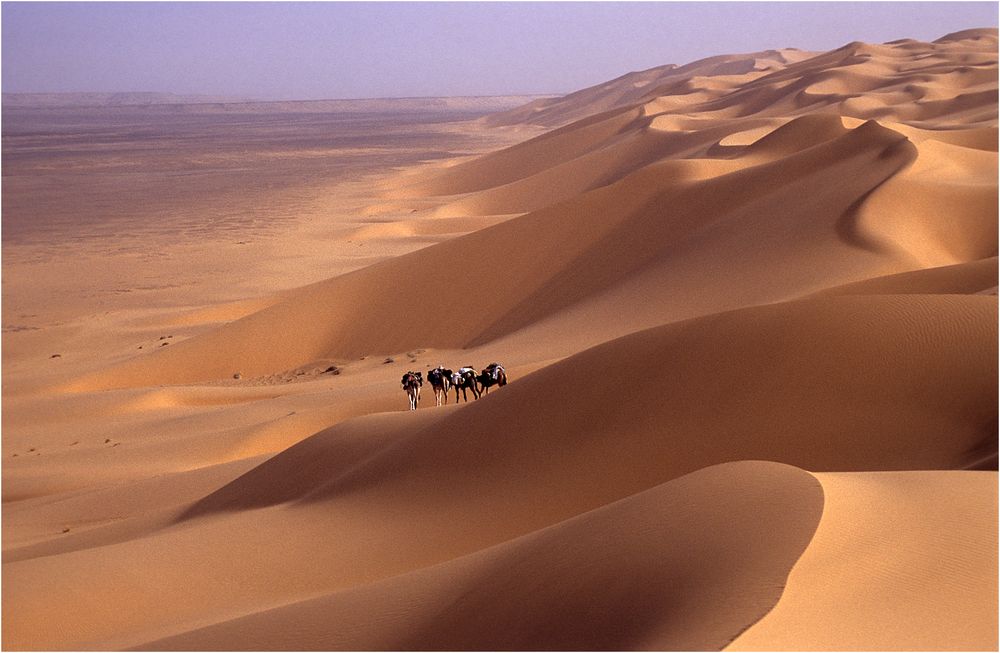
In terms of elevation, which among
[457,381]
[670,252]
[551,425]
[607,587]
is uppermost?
[607,587]

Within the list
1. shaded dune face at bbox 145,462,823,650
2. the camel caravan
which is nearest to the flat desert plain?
shaded dune face at bbox 145,462,823,650

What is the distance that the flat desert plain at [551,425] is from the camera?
4957 millimetres

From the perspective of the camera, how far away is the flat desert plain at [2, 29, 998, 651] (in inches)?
195

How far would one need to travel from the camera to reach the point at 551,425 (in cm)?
930

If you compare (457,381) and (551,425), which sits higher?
(551,425)

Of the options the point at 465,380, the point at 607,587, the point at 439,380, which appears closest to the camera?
the point at 607,587

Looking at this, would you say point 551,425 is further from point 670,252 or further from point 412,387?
point 670,252

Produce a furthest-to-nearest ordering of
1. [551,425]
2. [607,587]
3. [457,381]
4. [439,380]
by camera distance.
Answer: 1. [439,380]
2. [457,381]
3. [551,425]
4. [607,587]

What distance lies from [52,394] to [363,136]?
88847 millimetres

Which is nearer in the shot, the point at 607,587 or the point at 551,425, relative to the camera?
the point at 607,587

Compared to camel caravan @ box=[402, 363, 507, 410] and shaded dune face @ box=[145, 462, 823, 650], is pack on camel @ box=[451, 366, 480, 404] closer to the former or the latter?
camel caravan @ box=[402, 363, 507, 410]

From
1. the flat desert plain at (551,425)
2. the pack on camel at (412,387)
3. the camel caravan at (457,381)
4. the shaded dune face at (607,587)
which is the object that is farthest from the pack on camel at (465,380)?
the shaded dune face at (607,587)

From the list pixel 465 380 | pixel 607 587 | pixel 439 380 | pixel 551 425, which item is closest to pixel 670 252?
pixel 439 380

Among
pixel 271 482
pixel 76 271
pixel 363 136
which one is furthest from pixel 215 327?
pixel 363 136
